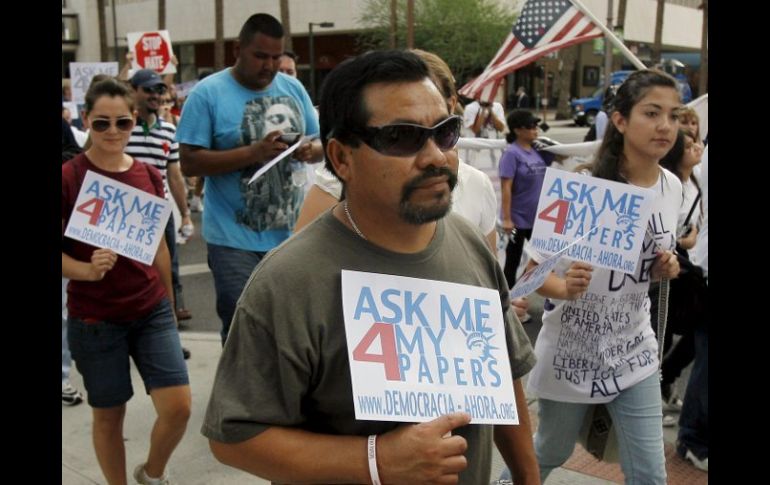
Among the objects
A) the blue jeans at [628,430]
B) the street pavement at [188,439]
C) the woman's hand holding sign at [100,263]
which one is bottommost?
the street pavement at [188,439]

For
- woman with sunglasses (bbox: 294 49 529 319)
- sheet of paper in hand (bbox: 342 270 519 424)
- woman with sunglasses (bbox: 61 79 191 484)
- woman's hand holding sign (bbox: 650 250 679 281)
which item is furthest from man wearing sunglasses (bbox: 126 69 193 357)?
sheet of paper in hand (bbox: 342 270 519 424)

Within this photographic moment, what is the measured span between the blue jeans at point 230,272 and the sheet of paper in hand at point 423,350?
91.7 inches

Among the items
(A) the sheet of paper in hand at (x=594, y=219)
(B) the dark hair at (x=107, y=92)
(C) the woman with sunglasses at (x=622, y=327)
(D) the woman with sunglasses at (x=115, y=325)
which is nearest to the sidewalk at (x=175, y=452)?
(D) the woman with sunglasses at (x=115, y=325)

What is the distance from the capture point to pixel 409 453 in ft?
5.68

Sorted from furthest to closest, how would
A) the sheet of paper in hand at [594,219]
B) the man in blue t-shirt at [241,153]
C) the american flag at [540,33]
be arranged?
the american flag at [540,33]
the man in blue t-shirt at [241,153]
the sheet of paper in hand at [594,219]

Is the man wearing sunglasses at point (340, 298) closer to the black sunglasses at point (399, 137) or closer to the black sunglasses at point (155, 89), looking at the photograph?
the black sunglasses at point (399, 137)

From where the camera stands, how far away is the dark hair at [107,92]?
12.3 ft

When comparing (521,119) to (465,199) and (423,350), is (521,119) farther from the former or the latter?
(423,350)

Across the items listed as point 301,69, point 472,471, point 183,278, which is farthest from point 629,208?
point 301,69

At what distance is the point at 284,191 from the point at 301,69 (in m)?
51.7

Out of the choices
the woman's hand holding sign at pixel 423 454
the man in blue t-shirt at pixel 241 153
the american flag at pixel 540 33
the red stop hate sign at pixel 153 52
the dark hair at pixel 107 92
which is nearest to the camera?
the woman's hand holding sign at pixel 423 454

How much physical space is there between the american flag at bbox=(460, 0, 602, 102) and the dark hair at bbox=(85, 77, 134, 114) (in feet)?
12.1

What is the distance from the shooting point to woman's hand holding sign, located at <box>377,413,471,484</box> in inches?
67.4
